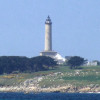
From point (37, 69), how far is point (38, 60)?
2281mm

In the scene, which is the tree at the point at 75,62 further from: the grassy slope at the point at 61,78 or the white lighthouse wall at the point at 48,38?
the grassy slope at the point at 61,78

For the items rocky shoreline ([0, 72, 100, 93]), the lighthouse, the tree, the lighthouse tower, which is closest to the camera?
rocky shoreline ([0, 72, 100, 93])

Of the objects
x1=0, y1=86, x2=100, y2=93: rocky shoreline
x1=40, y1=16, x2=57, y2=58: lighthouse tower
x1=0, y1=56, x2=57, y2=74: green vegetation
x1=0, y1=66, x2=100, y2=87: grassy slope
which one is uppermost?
x1=40, y1=16, x2=57, y2=58: lighthouse tower

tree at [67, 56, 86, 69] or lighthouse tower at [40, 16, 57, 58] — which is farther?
lighthouse tower at [40, 16, 57, 58]

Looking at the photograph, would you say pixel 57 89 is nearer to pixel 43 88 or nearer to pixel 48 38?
pixel 43 88

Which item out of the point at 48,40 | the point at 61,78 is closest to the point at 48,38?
the point at 48,40

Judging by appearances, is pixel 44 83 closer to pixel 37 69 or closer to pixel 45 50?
pixel 37 69

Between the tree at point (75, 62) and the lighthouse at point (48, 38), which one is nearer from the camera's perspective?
the tree at point (75, 62)

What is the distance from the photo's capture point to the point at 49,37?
600 ft

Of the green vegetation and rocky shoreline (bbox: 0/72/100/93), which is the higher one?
the green vegetation

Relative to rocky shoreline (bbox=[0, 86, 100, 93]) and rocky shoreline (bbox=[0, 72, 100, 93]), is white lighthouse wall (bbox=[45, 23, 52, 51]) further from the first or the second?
rocky shoreline (bbox=[0, 86, 100, 93])

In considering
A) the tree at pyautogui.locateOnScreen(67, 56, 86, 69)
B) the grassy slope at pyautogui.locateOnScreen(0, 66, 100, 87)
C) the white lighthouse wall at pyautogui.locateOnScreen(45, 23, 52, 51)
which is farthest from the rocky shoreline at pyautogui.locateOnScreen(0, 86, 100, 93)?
the white lighthouse wall at pyautogui.locateOnScreen(45, 23, 52, 51)

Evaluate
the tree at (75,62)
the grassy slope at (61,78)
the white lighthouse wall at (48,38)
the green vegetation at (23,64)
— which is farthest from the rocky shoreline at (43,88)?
the white lighthouse wall at (48,38)
